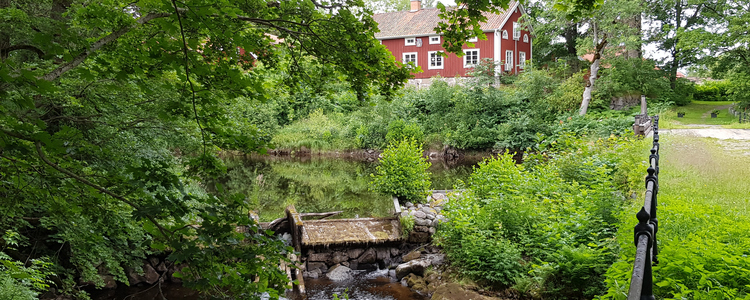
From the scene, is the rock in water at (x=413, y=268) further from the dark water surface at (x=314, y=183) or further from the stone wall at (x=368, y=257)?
the dark water surface at (x=314, y=183)

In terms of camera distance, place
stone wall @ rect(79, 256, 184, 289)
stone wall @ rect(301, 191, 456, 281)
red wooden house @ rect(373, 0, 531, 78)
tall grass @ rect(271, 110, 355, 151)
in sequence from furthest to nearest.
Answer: red wooden house @ rect(373, 0, 531, 78) < tall grass @ rect(271, 110, 355, 151) < stone wall @ rect(301, 191, 456, 281) < stone wall @ rect(79, 256, 184, 289)

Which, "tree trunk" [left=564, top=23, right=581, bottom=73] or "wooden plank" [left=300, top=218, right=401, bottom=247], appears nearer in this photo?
"wooden plank" [left=300, top=218, right=401, bottom=247]

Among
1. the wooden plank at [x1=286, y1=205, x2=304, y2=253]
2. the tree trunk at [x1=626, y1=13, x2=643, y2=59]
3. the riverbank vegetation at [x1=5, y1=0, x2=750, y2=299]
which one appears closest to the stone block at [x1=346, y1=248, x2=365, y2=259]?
the wooden plank at [x1=286, y1=205, x2=304, y2=253]

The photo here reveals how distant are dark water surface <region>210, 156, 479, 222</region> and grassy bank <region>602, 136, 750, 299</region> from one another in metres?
5.31

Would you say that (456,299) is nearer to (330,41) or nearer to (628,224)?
(628,224)

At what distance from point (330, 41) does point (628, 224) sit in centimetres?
375

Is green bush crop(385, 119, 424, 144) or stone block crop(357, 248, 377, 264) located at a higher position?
green bush crop(385, 119, 424, 144)

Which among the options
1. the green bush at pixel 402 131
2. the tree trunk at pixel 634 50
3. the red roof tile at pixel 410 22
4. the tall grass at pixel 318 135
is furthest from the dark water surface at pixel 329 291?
the red roof tile at pixel 410 22

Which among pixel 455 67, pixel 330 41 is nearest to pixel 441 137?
pixel 455 67

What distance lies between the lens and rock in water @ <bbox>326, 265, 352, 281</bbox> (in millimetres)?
10055

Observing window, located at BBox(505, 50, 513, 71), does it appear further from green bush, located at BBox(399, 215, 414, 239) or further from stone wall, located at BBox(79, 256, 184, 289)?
stone wall, located at BBox(79, 256, 184, 289)

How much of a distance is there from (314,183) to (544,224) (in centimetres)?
1289

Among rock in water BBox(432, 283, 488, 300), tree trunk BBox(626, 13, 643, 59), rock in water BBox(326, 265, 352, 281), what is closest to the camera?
rock in water BBox(432, 283, 488, 300)

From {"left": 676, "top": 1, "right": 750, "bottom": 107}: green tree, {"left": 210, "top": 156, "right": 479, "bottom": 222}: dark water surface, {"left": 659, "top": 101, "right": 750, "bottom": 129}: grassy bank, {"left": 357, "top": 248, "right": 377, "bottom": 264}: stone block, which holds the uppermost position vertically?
{"left": 676, "top": 1, "right": 750, "bottom": 107}: green tree
